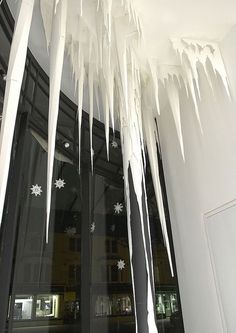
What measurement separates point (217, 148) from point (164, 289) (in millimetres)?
1458

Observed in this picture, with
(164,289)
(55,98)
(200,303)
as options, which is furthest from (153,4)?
(164,289)

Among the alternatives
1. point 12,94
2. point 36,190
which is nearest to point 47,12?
point 12,94

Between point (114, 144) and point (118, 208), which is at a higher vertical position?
point (114, 144)

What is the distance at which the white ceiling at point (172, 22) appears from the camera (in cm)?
198

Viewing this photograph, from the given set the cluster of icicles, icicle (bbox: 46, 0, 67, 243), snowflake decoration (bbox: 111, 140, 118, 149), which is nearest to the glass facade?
snowflake decoration (bbox: 111, 140, 118, 149)

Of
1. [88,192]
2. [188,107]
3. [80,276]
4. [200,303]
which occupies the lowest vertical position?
[200,303]

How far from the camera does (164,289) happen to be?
2.71 metres

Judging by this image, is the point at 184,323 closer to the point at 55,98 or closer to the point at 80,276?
the point at 80,276

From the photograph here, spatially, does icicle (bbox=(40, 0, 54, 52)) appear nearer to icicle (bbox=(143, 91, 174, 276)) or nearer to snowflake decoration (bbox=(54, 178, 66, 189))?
icicle (bbox=(143, 91, 174, 276))

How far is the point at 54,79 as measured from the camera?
1.14 m

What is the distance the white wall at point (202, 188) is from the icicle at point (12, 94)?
156 centimetres

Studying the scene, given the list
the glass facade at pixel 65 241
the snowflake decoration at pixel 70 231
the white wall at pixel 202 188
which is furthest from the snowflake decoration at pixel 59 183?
the white wall at pixel 202 188

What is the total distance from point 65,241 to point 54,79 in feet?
5.92

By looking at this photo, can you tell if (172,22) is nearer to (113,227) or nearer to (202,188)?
(202,188)
